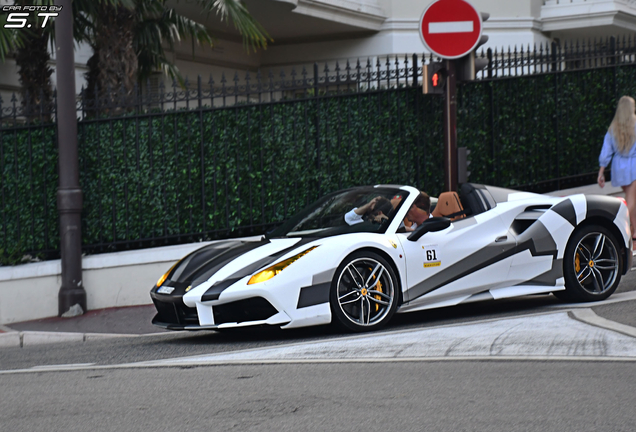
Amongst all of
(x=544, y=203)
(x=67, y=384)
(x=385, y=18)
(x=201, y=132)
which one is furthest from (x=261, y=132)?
(x=385, y=18)

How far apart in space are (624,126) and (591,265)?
387 cm

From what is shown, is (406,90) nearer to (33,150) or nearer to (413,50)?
(33,150)

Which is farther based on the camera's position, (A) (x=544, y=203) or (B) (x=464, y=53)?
(B) (x=464, y=53)

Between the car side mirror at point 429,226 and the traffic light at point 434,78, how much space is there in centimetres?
321

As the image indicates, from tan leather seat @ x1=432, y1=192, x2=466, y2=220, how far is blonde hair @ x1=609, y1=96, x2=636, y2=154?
4.32 metres

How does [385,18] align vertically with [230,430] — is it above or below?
above

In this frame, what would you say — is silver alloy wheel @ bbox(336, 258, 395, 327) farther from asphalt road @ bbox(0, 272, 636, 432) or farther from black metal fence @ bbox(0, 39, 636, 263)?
black metal fence @ bbox(0, 39, 636, 263)

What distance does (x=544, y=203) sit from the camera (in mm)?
7766

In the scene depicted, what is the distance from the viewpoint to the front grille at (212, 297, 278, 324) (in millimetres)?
6445

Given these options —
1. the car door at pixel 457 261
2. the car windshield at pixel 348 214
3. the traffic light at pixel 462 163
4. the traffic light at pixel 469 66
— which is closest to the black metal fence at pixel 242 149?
the traffic light at pixel 469 66

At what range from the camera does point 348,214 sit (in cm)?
744

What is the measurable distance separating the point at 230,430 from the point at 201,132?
22.2 ft

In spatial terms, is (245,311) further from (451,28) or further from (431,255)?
(451,28)

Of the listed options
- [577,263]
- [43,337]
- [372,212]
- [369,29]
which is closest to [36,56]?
[43,337]
